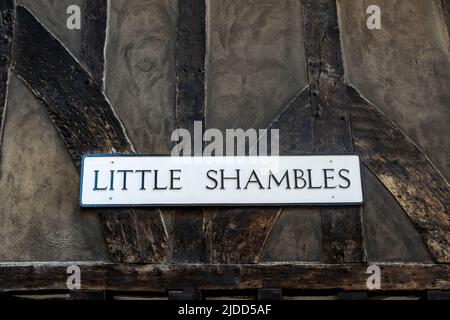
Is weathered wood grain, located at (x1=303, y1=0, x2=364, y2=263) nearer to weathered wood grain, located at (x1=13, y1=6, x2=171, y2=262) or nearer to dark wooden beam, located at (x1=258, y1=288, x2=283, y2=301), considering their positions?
dark wooden beam, located at (x1=258, y1=288, x2=283, y2=301)

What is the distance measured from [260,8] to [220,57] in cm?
48

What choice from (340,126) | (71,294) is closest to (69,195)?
(71,294)

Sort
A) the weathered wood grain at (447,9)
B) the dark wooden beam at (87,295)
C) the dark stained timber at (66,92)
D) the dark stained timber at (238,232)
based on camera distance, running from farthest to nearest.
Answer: the weathered wood grain at (447,9) < the dark stained timber at (66,92) < the dark stained timber at (238,232) < the dark wooden beam at (87,295)

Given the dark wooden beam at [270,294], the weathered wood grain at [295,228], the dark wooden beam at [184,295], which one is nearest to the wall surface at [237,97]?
the weathered wood grain at [295,228]

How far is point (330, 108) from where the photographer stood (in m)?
4.64

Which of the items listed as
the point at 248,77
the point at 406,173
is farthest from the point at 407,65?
the point at 248,77

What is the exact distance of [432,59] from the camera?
4.84 meters

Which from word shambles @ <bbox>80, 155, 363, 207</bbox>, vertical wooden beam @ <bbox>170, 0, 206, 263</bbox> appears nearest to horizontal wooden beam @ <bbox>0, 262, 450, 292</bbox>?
vertical wooden beam @ <bbox>170, 0, 206, 263</bbox>

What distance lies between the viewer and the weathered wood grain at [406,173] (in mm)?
4402

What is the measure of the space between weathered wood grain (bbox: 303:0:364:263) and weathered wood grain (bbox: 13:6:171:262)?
1.03 m

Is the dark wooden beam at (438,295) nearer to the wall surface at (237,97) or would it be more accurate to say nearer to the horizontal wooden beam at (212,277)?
the horizontal wooden beam at (212,277)

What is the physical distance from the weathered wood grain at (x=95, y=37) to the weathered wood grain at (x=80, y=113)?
0.07 meters

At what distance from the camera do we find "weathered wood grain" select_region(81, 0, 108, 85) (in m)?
4.70
